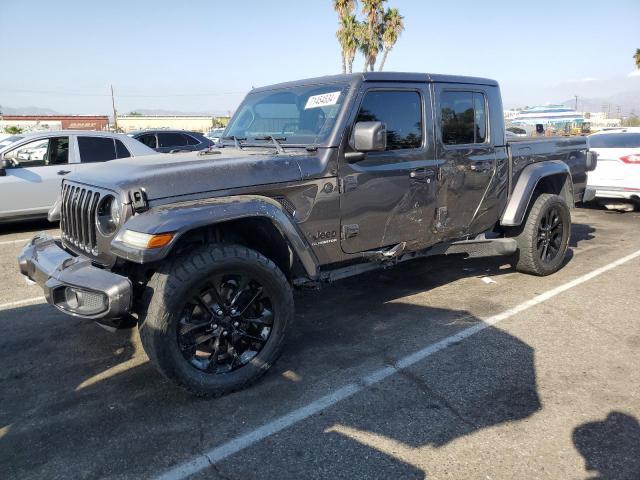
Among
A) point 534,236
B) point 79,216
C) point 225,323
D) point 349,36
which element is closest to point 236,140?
point 79,216

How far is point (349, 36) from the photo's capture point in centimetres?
2616

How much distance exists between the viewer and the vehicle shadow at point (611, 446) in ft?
7.90

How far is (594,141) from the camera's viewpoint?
31.6ft

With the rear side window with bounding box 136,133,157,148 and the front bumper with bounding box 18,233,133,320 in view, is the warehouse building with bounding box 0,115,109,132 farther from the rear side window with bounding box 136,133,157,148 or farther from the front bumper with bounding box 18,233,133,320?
the front bumper with bounding box 18,233,133,320

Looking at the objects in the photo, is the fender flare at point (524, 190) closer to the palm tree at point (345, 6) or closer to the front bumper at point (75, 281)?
the front bumper at point (75, 281)

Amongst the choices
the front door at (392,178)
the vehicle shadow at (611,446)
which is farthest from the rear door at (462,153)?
the vehicle shadow at (611,446)

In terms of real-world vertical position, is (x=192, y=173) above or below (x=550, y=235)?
above

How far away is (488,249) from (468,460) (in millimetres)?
2749

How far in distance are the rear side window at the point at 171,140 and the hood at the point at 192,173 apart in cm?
850

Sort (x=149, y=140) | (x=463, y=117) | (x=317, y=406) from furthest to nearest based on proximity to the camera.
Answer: (x=149, y=140) < (x=463, y=117) < (x=317, y=406)

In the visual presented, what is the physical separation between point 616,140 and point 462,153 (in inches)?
258

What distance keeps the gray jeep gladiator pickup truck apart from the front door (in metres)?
0.01

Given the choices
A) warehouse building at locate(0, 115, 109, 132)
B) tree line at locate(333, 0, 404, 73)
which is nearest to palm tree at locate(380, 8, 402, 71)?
tree line at locate(333, 0, 404, 73)

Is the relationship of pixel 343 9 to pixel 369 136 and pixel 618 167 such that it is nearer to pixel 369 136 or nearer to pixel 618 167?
pixel 618 167
